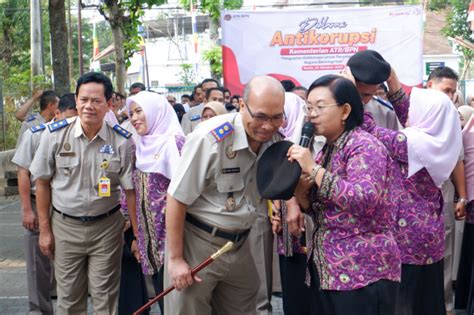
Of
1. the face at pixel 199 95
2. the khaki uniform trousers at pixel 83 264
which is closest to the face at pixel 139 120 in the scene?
the khaki uniform trousers at pixel 83 264

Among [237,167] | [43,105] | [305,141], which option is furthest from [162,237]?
[43,105]

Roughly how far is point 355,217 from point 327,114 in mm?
511

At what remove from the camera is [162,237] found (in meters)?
5.11

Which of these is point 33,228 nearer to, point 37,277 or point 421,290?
point 37,277

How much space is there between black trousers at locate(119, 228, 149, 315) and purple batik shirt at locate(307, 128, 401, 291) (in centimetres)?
278

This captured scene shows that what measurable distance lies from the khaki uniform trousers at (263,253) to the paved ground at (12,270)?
1.01 ft

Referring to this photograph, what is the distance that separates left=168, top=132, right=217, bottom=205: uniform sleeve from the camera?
3.66 m

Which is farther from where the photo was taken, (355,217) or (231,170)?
(231,170)

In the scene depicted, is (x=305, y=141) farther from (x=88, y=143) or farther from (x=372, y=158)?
(x=88, y=143)

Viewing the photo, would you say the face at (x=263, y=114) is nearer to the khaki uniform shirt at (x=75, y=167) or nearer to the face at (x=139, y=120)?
the face at (x=139, y=120)

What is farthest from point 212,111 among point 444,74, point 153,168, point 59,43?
point 59,43

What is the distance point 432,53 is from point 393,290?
52.6m

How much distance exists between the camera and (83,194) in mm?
5125

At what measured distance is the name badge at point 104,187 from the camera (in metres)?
5.11
